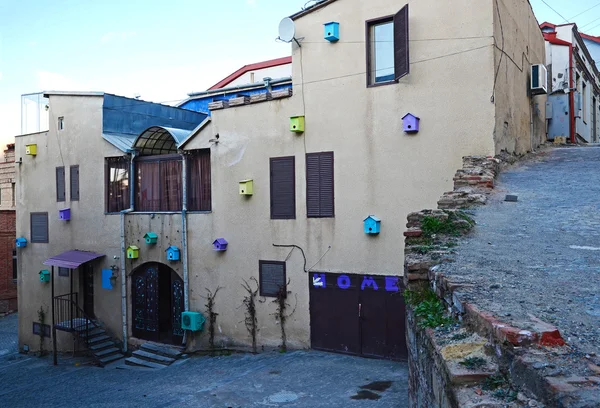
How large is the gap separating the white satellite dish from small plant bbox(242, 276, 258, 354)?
5.74 metres

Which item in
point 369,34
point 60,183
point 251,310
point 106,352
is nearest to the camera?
point 369,34

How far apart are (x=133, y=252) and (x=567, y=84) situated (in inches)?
564

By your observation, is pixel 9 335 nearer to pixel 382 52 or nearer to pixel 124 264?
pixel 124 264

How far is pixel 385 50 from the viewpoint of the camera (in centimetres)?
1139

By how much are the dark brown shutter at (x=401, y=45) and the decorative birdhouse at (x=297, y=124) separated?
7.80 ft

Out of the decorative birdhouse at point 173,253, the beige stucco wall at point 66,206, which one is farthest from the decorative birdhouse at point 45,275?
the decorative birdhouse at point 173,253

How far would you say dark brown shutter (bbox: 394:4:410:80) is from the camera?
1074 cm

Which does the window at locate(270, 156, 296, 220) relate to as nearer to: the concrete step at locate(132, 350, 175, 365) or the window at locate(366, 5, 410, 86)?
the window at locate(366, 5, 410, 86)

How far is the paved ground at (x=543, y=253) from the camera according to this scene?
3742mm

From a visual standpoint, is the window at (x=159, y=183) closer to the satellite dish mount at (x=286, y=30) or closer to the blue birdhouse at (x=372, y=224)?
the satellite dish mount at (x=286, y=30)

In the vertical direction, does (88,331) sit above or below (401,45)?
below

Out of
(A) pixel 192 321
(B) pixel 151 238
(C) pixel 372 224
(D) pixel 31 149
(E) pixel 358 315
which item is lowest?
(A) pixel 192 321

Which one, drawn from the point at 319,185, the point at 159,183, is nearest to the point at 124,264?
the point at 159,183

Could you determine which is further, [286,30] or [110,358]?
[110,358]
